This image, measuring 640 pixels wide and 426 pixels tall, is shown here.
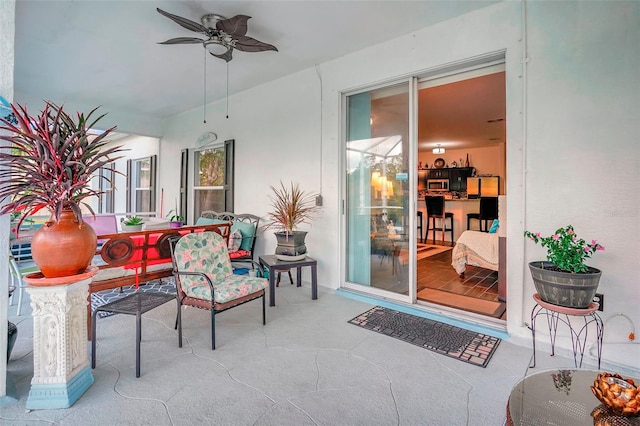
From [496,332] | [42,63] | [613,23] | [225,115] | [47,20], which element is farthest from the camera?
[225,115]

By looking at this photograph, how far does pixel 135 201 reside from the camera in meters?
8.09

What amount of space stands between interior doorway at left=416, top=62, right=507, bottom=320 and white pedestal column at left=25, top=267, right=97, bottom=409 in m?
3.05

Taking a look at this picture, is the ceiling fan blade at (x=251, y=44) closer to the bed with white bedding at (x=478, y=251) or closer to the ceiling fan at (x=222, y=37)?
the ceiling fan at (x=222, y=37)

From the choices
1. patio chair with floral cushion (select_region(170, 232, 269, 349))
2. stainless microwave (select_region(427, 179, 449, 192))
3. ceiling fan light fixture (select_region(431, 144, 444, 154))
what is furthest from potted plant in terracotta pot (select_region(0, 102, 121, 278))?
stainless microwave (select_region(427, 179, 449, 192))

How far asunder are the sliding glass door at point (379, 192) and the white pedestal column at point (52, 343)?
2.77 meters

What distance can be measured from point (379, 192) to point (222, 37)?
2.30 meters

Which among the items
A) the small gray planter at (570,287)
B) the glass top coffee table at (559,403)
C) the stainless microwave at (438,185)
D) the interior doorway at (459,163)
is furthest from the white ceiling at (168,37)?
the stainless microwave at (438,185)

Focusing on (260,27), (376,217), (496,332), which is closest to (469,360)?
(496,332)

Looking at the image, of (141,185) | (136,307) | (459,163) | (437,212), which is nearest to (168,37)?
(136,307)

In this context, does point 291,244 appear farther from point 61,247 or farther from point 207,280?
point 61,247

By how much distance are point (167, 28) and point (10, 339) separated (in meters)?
2.96

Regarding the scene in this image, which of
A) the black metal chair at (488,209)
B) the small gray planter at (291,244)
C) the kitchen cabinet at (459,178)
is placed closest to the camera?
the small gray planter at (291,244)

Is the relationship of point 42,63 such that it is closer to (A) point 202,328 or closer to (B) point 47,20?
(B) point 47,20

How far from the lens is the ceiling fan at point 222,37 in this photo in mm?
2652
